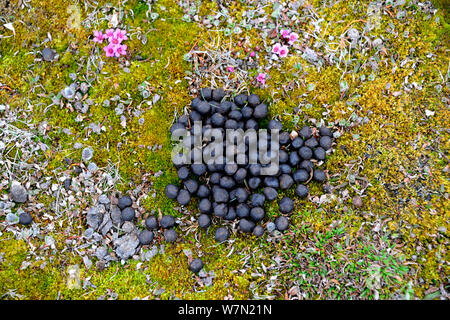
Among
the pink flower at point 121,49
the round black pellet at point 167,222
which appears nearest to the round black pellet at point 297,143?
the round black pellet at point 167,222

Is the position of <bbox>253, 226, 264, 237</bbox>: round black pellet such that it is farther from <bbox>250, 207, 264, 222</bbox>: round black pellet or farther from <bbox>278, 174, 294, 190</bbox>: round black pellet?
<bbox>278, 174, 294, 190</bbox>: round black pellet

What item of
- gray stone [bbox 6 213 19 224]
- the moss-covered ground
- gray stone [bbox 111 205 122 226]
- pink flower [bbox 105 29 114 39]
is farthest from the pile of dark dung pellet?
gray stone [bbox 6 213 19 224]

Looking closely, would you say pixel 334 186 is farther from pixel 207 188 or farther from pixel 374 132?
pixel 207 188

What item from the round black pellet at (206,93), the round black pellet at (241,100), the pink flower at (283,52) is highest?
the pink flower at (283,52)

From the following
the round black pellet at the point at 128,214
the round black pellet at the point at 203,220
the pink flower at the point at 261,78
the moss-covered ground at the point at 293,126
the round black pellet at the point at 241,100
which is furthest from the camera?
the pink flower at the point at 261,78

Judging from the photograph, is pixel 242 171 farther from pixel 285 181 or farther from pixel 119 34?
pixel 119 34

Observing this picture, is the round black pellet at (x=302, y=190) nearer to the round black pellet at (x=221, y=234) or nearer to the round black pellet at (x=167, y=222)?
the round black pellet at (x=221, y=234)

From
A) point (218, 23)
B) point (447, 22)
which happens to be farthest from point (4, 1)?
point (447, 22)
